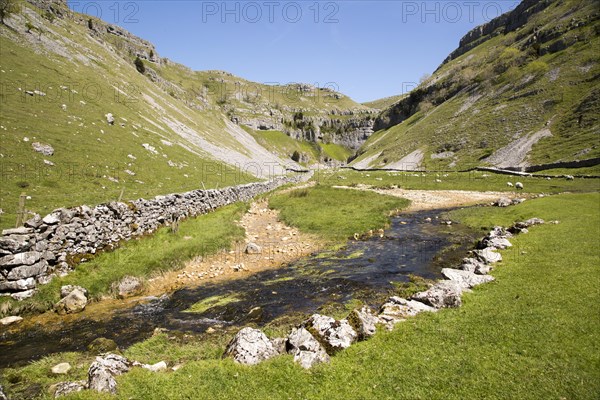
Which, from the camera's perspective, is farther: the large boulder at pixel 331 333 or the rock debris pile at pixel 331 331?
the large boulder at pixel 331 333

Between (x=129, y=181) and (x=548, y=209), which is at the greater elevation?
(x=129, y=181)

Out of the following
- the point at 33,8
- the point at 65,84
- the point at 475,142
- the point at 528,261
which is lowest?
the point at 528,261

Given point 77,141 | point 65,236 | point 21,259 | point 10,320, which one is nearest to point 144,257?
point 65,236

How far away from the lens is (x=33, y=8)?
278ft

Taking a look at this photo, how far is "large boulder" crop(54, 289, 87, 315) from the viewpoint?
16.5 m

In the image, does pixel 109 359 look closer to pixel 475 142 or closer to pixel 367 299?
pixel 367 299

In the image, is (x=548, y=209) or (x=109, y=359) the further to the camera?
(x=548, y=209)

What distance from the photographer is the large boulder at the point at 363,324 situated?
11719mm

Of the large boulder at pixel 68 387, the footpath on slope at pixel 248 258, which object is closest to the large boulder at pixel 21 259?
the footpath on slope at pixel 248 258

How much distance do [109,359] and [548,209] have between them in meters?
39.2

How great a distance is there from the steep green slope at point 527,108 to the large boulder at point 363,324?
7644cm

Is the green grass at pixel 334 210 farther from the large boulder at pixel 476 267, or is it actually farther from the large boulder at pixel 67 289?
the large boulder at pixel 67 289

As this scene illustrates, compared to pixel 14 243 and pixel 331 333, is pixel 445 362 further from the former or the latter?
pixel 14 243

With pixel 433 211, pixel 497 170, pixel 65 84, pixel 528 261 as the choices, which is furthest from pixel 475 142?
pixel 65 84
